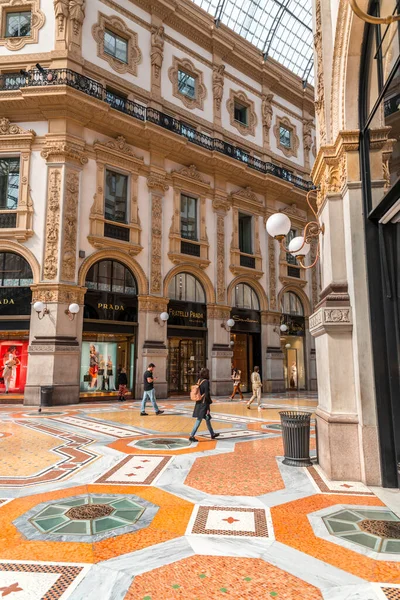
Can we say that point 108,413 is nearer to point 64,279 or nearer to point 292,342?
point 64,279

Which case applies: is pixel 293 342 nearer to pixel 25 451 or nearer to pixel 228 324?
pixel 228 324

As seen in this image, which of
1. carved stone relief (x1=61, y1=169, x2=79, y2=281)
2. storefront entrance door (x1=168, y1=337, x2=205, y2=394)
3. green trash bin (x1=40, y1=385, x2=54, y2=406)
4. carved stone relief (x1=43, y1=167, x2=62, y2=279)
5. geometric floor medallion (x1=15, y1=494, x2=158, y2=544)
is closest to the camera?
geometric floor medallion (x1=15, y1=494, x2=158, y2=544)

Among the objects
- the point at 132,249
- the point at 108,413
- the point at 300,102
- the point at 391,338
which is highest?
the point at 300,102

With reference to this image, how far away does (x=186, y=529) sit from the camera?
372 centimetres

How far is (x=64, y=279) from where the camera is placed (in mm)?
15594

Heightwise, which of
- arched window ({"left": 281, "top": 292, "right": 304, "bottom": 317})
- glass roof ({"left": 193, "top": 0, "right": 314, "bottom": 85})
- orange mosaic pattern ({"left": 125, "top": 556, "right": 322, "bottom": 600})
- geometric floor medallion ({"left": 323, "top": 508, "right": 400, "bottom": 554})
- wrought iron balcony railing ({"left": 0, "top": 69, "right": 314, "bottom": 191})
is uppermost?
glass roof ({"left": 193, "top": 0, "right": 314, "bottom": 85})

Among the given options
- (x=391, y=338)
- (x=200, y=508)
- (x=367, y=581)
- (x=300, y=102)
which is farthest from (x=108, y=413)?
(x=300, y=102)

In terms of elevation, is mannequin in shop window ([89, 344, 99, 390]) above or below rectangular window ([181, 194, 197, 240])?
below

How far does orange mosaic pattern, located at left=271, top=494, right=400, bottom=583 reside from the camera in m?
3.01

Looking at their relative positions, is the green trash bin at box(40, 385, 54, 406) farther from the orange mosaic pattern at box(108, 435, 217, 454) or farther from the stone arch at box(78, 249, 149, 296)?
the orange mosaic pattern at box(108, 435, 217, 454)

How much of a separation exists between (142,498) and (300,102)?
28930 millimetres

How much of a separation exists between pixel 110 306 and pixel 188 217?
6.48 meters

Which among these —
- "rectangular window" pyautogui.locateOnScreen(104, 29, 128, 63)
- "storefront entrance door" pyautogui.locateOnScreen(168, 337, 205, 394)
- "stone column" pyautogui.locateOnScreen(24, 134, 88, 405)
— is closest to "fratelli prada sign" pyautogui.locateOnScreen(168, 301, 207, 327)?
"storefront entrance door" pyautogui.locateOnScreen(168, 337, 205, 394)

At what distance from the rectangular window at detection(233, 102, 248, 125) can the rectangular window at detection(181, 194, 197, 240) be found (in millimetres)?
7131
